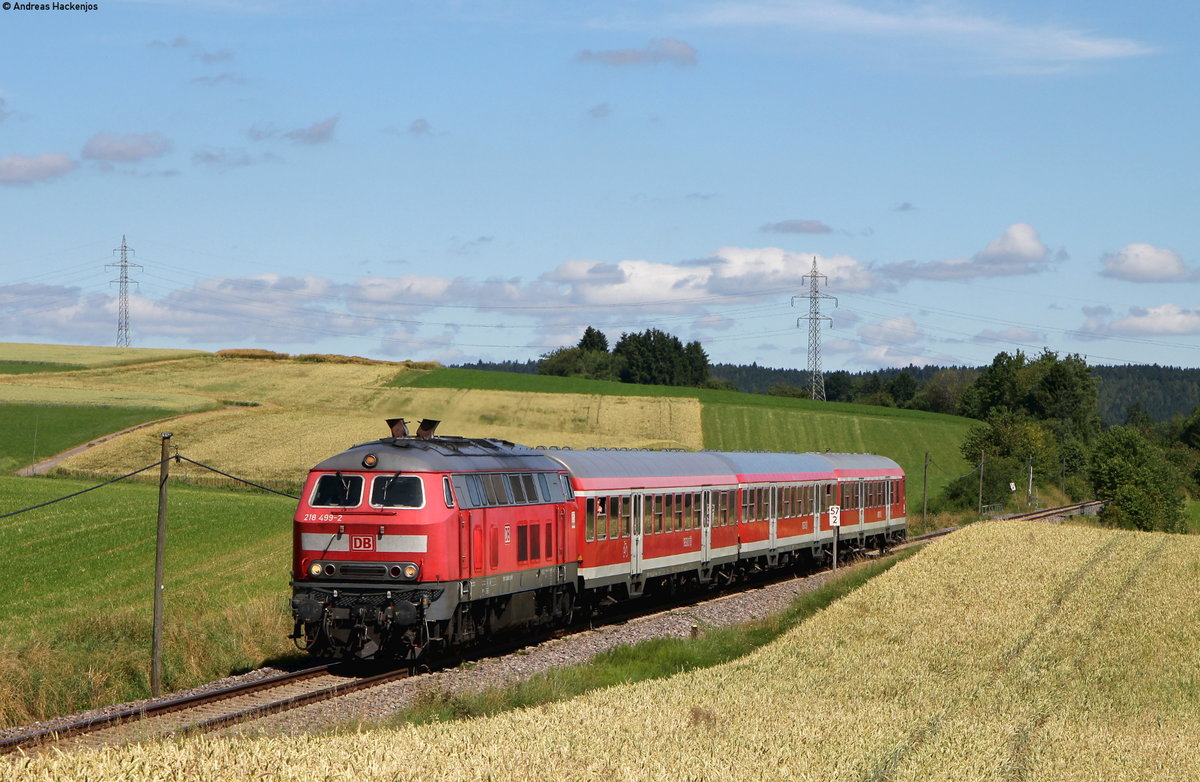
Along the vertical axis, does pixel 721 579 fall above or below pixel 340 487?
below

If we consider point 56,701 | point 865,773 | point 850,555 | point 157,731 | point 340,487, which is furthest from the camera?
point 850,555

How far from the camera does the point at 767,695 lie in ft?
53.7

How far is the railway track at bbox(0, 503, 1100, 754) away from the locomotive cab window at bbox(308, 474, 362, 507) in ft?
8.43

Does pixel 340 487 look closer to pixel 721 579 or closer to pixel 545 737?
pixel 545 737

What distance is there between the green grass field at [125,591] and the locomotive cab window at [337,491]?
10.1ft

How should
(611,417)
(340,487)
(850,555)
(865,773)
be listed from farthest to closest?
(611,417) < (850,555) < (340,487) < (865,773)

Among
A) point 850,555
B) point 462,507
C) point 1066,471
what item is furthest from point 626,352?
point 462,507

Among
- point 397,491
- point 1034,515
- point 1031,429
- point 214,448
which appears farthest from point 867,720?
point 1031,429

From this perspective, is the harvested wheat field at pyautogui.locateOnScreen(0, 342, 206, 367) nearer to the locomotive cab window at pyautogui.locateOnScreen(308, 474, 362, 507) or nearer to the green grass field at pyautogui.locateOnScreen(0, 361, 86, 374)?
the green grass field at pyautogui.locateOnScreen(0, 361, 86, 374)

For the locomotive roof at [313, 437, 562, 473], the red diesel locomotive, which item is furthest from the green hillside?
the locomotive roof at [313, 437, 562, 473]

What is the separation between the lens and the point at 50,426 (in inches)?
2857

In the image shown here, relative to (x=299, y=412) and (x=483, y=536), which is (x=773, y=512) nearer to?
(x=483, y=536)

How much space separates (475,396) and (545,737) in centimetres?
7896

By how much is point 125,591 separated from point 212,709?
1598 centimetres
